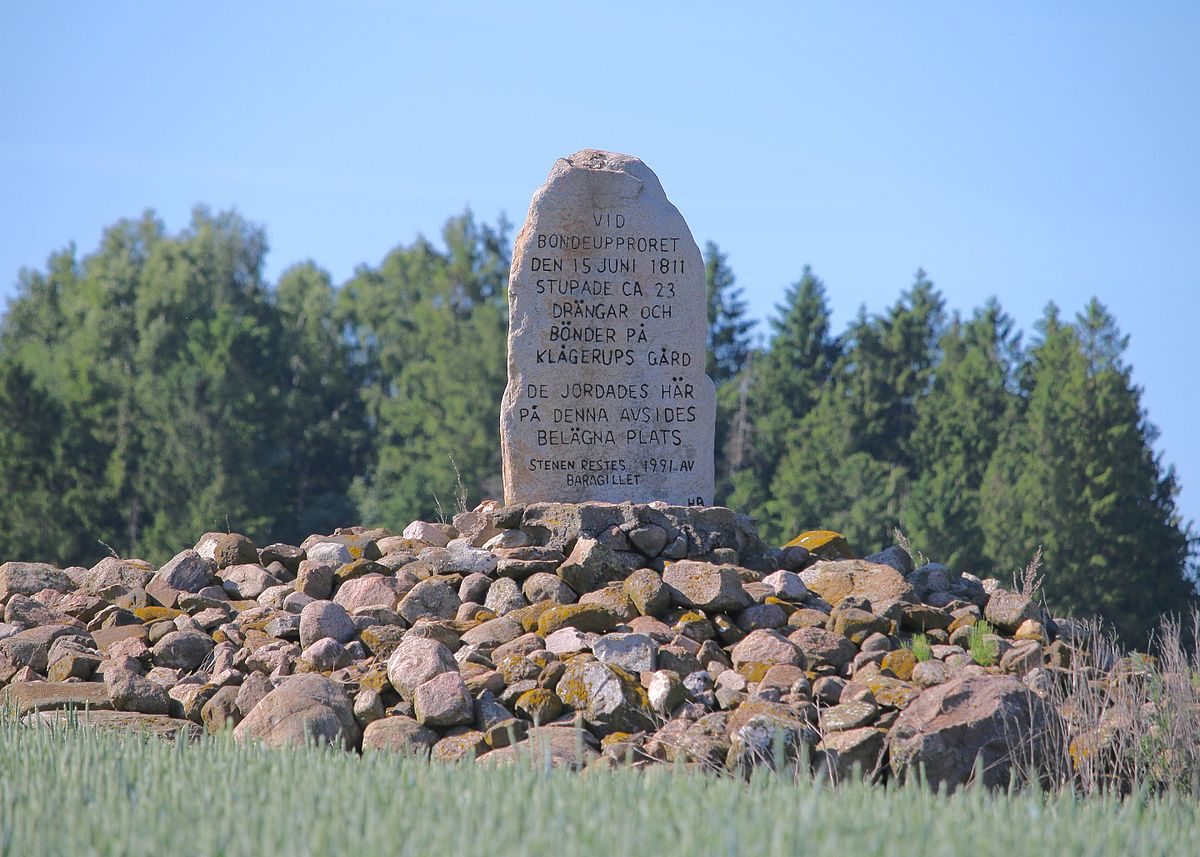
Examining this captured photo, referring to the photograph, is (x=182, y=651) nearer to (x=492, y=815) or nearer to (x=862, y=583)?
(x=862, y=583)

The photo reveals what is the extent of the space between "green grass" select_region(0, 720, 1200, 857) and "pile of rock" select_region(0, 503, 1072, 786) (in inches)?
16.6

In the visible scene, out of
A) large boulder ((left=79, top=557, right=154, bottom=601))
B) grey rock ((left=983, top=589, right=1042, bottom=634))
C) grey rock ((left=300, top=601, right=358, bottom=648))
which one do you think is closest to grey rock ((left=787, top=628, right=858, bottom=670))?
grey rock ((left=983, top=589, right=1042, bottom=634))

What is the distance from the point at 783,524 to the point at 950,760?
27.3 meters

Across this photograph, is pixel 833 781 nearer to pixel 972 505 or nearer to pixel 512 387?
pixel 512 387

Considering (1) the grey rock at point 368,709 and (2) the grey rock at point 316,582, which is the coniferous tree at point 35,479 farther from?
(1) the grey rock at point 368,709

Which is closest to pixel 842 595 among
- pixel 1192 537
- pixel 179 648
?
pixel 179 648

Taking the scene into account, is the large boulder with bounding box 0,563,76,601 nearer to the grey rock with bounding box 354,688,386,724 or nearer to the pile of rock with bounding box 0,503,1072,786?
the pile of rock with bounding box 0,503,1072,786

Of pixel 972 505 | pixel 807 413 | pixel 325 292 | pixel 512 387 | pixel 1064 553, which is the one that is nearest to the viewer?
pixel 512 387

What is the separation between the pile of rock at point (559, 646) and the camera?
19.4ft

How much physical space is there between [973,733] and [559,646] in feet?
7.44

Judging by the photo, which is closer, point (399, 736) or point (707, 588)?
point (399, 736)

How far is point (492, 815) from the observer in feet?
12.4

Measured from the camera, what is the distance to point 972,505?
1249 inches

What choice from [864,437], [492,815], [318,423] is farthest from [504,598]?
[318,423]
